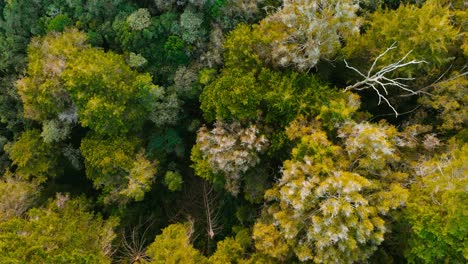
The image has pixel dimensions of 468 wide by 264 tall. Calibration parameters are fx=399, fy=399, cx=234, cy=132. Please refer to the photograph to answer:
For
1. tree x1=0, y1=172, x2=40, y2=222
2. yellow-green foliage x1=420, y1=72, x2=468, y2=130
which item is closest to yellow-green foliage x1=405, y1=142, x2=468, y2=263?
yellow-green foliage x1=420, y1=72, x2=468, y2=130

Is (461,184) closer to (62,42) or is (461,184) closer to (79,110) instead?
(79,110)

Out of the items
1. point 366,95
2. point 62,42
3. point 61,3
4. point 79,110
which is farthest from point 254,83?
point 61,3

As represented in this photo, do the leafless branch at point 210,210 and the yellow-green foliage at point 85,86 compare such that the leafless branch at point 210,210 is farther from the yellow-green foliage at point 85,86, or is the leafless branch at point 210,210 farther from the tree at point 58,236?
the yellow-green foliage at point 85,86

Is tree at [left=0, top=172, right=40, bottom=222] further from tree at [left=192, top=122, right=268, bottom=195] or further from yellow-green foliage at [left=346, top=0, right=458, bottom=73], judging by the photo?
yellow-green foliage at [left=346, top=0, right=458, bottom=73]

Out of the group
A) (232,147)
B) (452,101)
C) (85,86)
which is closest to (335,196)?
(232,147)

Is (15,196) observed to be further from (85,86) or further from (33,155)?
(85,86)

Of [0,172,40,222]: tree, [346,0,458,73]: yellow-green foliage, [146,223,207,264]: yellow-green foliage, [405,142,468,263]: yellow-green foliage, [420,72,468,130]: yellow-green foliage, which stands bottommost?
[146,223,207,264]: yellow-green foliage
